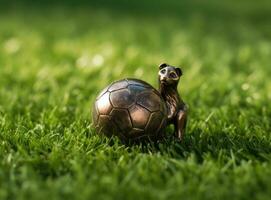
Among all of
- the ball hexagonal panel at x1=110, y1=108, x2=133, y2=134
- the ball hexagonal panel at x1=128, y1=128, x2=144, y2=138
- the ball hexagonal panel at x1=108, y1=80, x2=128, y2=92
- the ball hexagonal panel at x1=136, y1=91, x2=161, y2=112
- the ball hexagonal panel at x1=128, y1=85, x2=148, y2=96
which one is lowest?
the ball hexagonal panel at x1=128, y1=128, x2=144, y2=138

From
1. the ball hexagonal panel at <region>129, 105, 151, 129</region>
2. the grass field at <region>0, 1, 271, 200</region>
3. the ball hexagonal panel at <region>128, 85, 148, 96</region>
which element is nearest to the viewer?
the grass field at <region>0, 1, 271, 200</region>

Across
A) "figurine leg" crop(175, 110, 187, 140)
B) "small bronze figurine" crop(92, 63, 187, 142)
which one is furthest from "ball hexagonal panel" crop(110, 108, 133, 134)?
"figurine leg" crop(175, 110, 187, 140)

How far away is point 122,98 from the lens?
13.3 ft

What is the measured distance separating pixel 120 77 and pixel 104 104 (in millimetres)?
2473

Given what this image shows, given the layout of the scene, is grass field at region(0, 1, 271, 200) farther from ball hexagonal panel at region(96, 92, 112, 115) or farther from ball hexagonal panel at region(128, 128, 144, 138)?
ball hexagonal panel at region(96, 92, 112, 115)

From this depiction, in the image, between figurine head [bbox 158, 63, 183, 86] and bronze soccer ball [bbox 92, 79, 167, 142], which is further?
figurine head [bbox 158, 63, 183, 86]

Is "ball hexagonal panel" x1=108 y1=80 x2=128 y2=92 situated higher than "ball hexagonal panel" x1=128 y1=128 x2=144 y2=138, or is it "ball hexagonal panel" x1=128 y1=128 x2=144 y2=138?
"ball hexagonal panel" x1=108 y1=80 x2=128 y2=92

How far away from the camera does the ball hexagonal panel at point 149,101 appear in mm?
4035

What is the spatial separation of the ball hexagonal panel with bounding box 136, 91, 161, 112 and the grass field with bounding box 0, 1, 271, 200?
0.31m

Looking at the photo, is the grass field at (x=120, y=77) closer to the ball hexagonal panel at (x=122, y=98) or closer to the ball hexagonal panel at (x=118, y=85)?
the ball hexagonal panel at (x=122, y=98)

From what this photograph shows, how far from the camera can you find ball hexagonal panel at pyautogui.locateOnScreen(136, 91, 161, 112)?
404 centimetres

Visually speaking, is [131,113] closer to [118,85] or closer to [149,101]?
[149,101]

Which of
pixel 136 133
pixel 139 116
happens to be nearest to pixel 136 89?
A: pixel 139 116

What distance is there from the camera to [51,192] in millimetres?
3275
